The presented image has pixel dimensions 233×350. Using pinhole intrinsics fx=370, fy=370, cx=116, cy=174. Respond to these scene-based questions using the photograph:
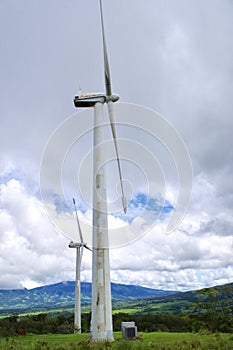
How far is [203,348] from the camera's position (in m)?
20.6

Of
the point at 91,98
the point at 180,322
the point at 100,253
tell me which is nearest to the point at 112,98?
the point at 91,98

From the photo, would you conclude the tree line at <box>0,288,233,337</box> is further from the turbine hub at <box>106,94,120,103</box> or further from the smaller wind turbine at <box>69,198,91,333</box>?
the turbine hub at <box>106,94,120,103</box>

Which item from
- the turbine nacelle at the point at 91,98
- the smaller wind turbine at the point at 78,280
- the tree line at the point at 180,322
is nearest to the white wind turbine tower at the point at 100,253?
the turbine nacelle at the point at 91,98

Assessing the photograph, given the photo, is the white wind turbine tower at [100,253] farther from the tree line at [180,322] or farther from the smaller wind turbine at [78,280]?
the smaller wind turbine at [78,280]

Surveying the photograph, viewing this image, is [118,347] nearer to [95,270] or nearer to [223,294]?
[95,270]

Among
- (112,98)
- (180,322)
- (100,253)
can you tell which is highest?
(112,98)

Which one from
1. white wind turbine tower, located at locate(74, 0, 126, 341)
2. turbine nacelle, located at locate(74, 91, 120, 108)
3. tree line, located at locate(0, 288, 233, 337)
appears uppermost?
turbine nacelle, located at locate(74, 91, 120, 108)

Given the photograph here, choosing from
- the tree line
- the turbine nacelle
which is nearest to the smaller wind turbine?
the tree line

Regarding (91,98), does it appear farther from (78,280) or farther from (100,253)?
(78,280)

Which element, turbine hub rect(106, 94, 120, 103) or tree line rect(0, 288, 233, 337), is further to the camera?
tree line rect(0, 288, 233, 337)

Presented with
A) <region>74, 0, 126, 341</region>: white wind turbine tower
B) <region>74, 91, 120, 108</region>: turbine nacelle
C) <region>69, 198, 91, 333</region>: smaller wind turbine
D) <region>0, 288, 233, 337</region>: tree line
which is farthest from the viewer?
<region>69, 198, 91, 333</region>: smaller wind turbine

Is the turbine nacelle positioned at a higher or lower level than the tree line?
higher

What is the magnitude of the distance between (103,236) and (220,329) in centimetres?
1780

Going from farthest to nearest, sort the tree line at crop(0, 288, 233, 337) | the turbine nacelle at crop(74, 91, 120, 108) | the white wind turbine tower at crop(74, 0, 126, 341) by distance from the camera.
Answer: the tree line at crop(0, 288, 233, 337), the turbine nacelle at crop(74, 91, 120, 108), the white wind turbine tower at crop(74, 0, 126, 341)
